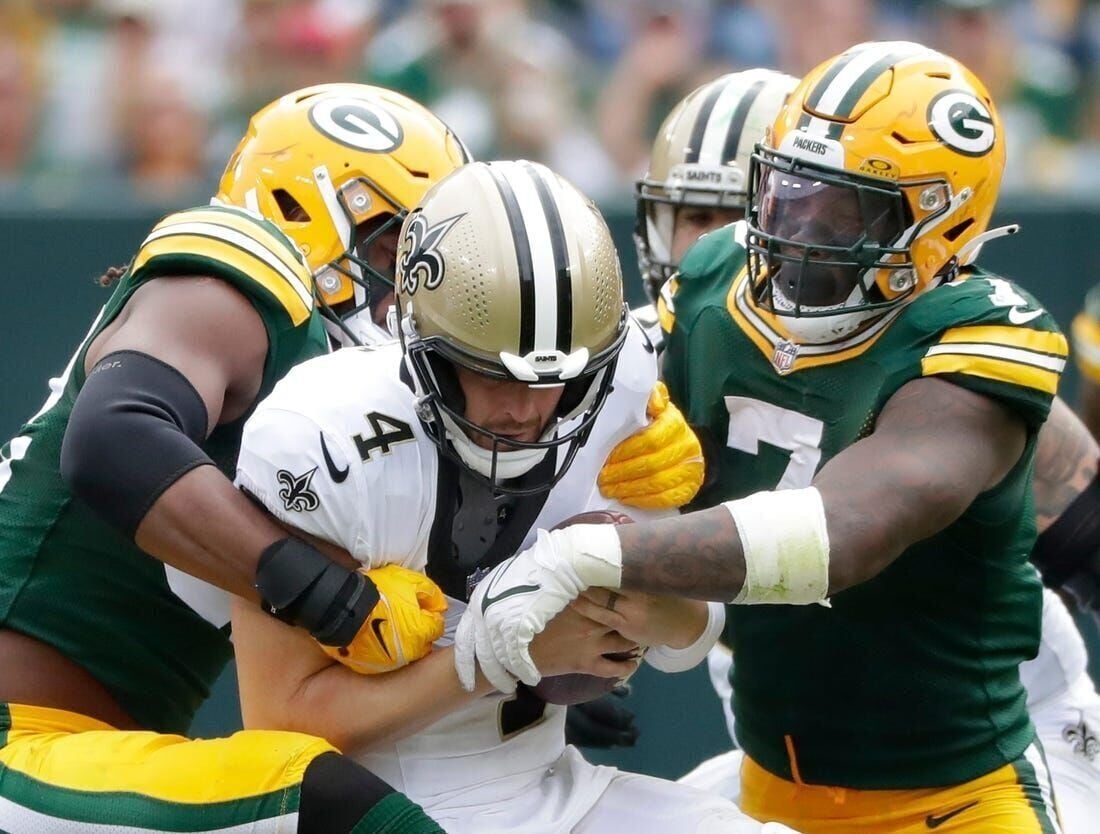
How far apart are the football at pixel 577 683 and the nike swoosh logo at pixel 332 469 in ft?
1.20

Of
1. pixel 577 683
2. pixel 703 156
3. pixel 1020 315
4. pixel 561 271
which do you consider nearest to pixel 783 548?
pixel 577 683

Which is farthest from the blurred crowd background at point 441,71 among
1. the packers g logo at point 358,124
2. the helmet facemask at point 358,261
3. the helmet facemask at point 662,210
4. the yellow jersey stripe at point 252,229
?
the yellow jersey stripe at point 252,229

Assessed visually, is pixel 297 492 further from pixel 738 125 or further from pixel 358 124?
pixel 738 125

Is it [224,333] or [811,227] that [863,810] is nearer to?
[811,227]

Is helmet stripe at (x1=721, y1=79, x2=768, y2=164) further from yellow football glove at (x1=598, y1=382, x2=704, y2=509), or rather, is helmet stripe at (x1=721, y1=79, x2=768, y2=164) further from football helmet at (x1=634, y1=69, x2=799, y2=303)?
yellow football glove at (x1=598, y1=382, x2=704, y2=509)

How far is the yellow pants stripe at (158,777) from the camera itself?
253 cm

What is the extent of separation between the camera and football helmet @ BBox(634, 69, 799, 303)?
4262 mm

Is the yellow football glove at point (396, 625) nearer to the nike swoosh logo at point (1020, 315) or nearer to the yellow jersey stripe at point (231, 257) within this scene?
the yellow jersey stripe at point (231, 257)

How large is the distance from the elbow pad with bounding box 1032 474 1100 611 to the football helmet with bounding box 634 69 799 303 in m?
1.06

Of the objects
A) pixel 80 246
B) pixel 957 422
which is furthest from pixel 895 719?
pixel 80 246

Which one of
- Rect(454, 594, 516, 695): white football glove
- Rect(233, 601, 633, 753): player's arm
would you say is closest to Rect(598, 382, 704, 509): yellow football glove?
Rect(233, 601, 633, 753): player's arm

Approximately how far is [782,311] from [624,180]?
12.5 ft

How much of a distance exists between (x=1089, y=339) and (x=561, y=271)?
334 cm

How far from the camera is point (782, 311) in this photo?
316 centimetres
